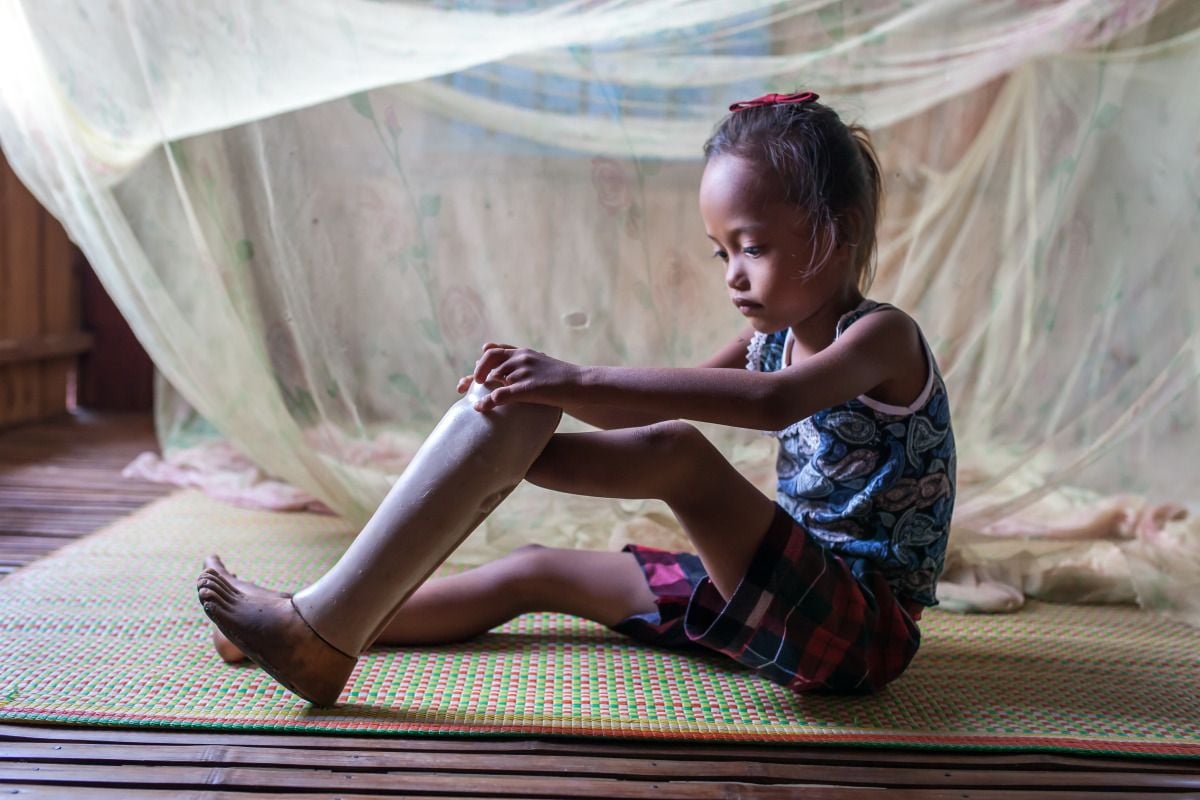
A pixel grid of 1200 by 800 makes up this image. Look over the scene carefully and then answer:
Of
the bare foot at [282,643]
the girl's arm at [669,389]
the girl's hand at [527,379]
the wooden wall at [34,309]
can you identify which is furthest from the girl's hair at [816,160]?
the wooden wall at [34,309]

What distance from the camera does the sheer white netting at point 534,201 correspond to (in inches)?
56.2

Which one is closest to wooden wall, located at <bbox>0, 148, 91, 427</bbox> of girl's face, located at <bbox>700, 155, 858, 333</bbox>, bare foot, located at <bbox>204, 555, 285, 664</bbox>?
bare foot, located at <bbox>204, 555, 285, 664</bbox>

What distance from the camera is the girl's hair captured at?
3.24ft

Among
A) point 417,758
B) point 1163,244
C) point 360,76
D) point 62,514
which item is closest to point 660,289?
point 360,76

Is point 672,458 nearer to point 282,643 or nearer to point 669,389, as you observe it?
point 669,389

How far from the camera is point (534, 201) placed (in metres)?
1.54

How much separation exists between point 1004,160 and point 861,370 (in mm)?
926

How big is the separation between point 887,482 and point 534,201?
2.45 ft

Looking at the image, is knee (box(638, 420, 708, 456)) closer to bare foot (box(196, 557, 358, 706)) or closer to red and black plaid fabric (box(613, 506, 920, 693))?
red and black plaid fabric (box(613, 506, 920, 693))

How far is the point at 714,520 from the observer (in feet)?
3.08

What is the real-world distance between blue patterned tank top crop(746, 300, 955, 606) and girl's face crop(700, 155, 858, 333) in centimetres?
5

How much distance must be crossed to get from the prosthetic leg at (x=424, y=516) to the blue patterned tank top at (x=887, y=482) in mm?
321

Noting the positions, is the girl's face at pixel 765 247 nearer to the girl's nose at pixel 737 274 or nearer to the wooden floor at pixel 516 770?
the girl's nose at pixel 737 274

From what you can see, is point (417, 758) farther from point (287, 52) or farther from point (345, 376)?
point (287, 52)
